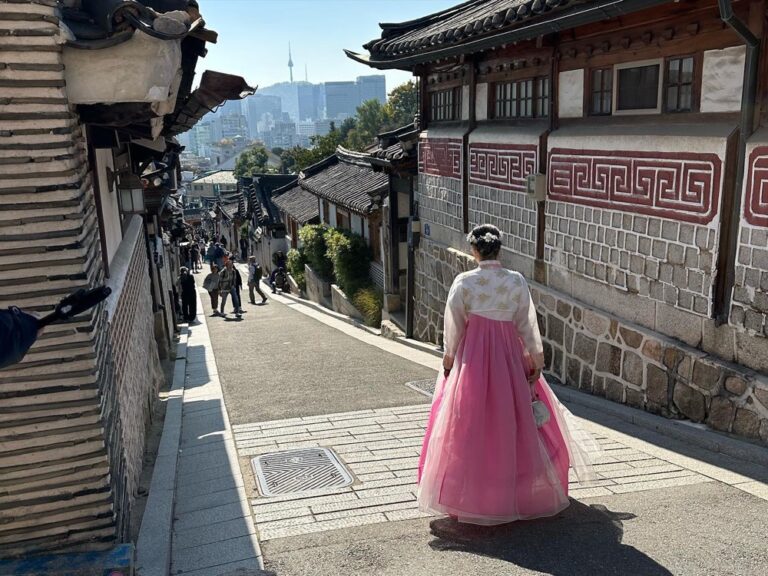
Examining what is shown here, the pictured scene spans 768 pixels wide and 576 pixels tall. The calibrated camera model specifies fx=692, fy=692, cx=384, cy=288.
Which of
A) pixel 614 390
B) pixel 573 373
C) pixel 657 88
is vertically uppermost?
pixel 657 88

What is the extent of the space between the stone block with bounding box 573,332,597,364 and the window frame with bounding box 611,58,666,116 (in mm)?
2641

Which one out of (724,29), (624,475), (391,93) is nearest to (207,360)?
(624,475)

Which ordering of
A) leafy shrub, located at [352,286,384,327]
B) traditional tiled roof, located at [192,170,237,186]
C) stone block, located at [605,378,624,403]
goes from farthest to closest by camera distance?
traditional tiled roof, located at [192,170,237,186] → leafy shrub, located at [352,286,384,327] → stone block, located at [605,378,624,403]

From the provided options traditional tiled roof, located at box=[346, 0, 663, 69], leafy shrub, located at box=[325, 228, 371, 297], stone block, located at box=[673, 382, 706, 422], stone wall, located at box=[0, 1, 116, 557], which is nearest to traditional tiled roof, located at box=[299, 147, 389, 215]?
leafy shrub, located at box=[325, 228, 371, 297]

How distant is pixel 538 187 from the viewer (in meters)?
9.23

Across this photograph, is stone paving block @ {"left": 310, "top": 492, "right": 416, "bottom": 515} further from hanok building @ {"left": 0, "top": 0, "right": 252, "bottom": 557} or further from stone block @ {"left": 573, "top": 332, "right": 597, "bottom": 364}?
stone block @ {"left": 573, "top": 332, "right": 597, "bottom": 364}

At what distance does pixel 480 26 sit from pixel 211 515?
6618 millimetres

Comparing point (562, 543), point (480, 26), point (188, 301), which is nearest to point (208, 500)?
point (562, 543)

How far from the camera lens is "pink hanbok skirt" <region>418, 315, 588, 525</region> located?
4.55m

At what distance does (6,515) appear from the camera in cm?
411

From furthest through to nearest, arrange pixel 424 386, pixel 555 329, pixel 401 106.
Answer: pixel 401 106, pixel 424 386, pixel 555 329

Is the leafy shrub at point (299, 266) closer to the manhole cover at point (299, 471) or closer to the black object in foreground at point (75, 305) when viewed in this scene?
the manhole cover at point (299, 471)

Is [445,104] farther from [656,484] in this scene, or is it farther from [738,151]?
[656,484]

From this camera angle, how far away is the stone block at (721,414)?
5977 mm
